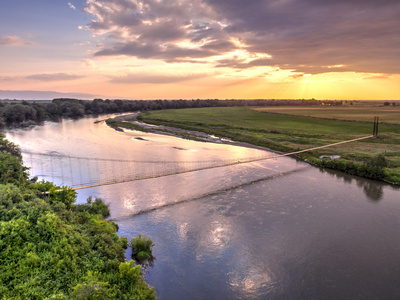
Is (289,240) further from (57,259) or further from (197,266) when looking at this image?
(57,259)

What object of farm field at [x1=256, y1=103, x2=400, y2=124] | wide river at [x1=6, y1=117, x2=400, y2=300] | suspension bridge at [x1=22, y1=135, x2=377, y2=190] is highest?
farm field at [x1=256, y1=103, x2=400, y2=124]

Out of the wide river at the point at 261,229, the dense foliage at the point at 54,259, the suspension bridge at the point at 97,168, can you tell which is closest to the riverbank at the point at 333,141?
the wide river at the point at 261,229

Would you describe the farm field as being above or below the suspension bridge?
above

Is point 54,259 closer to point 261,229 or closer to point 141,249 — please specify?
point 141,249

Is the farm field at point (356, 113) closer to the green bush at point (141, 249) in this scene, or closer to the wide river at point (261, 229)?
the wide river at point (261, 229)

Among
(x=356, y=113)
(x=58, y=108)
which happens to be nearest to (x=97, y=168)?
(x=58, y=108)

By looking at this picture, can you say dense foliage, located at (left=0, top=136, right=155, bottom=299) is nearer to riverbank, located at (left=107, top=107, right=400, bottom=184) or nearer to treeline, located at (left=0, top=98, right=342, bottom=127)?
riverbank, located at (left=107, top=107, right=400, bottom=184)

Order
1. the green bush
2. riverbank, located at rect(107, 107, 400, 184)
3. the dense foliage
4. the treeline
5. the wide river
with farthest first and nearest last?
the treeline < riverbank, located at rect(107, 107, 400, 184) < the green bush < the wide river < the dense foliage

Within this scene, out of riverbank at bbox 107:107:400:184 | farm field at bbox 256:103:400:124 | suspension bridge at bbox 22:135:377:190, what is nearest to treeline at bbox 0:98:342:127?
riverbank at bbox 107:107:400:184
